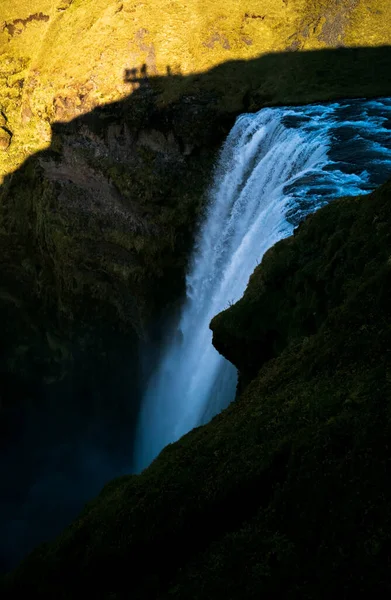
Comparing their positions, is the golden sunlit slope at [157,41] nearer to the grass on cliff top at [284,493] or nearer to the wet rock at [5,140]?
the wet rock at [5,140]

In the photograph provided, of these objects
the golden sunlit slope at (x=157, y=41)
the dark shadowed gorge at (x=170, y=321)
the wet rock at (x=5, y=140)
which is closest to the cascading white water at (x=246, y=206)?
the dark shadowed gorge at (x=170, y=321)

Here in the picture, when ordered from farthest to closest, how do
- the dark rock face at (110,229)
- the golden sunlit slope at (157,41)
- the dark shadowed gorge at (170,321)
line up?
1. the golden sunlit slope at (157,41)
2. the dark rock face at (110,229)
3. the dark shadowed gorge at (170,321)

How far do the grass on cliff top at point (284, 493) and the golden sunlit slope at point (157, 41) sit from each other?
1122 inches

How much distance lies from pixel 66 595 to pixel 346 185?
1568 cm

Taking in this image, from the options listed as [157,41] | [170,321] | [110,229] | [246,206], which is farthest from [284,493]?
[157,41]

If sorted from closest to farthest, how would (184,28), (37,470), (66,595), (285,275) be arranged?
(66,595), (285,275), (184,28), (37,470)

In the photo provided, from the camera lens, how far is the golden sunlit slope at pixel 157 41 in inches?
1464

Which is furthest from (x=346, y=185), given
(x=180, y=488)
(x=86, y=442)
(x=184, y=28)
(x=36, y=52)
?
(x=36, y=52)

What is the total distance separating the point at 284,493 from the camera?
304 inches

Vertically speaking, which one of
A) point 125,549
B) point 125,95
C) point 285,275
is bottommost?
point 125,549

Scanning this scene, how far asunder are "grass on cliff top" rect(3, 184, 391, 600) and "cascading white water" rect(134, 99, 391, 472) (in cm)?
860

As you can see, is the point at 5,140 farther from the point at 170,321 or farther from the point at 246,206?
the point at 246,206

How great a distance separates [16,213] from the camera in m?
42.1

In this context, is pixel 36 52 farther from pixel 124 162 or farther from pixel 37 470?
pixel 37 470
